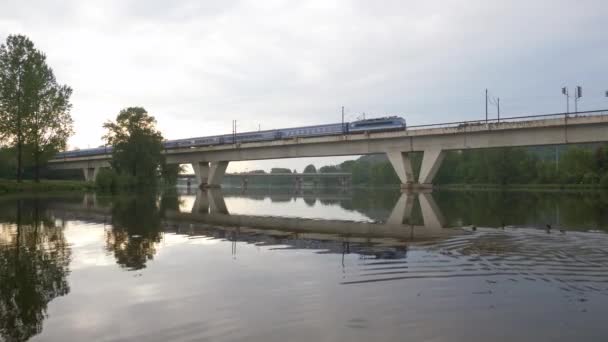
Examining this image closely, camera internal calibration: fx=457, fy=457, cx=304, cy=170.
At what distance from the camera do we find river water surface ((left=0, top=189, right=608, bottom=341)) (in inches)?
263

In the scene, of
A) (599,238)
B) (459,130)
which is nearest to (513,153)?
(459,130)

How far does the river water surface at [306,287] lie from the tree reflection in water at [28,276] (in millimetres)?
37

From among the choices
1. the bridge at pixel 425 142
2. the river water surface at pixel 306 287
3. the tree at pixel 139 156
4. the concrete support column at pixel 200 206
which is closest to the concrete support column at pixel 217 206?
the concrete support column at pixel 200 206

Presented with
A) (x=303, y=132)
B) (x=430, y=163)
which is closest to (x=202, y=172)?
(x=303, y=132)

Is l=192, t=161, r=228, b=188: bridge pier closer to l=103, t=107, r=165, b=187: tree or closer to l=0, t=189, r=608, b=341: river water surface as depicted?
l=103, t=107, r=165, b=187: tree

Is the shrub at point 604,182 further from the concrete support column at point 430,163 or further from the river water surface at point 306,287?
the river water surface at point 306,287

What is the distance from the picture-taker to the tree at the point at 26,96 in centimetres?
5509

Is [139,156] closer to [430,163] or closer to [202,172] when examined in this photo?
[202,172]

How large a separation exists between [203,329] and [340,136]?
60.8 meters

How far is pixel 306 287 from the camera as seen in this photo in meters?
9.31

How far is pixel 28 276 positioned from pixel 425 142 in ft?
179

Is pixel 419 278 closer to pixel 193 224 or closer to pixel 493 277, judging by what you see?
pixel 493 277

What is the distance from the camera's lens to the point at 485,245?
14.6 metres

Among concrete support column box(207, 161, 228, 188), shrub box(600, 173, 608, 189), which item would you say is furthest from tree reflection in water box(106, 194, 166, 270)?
shrub box(600, 173, 608, 189)
